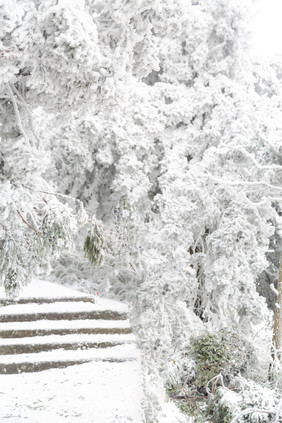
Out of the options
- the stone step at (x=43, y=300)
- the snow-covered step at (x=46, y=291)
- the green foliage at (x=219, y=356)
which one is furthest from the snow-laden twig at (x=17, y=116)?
the snow-covered step at (x=46, y=291)

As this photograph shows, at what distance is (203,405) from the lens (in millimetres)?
4418

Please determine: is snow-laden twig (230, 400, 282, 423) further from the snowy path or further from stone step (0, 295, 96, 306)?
stone step (0, 295, 96, 306)

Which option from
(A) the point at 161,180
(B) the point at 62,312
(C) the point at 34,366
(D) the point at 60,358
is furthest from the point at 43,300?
(A) the point at 161,180

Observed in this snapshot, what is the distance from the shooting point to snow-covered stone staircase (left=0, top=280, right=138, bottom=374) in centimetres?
724

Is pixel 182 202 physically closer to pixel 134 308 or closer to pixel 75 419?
pixel 134 308

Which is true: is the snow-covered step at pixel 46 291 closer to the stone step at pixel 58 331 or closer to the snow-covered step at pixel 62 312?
the snow-covered step at pixel 62 312

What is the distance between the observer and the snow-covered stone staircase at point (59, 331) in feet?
23.8

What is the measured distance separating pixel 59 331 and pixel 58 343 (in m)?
0.34

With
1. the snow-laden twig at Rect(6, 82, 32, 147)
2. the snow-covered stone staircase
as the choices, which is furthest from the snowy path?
the snow-laden twig at Rect(6, 82, 32, 147)

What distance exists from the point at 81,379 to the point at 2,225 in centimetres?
404

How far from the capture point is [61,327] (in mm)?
7883

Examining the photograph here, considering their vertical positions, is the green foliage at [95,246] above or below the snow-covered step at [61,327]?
above

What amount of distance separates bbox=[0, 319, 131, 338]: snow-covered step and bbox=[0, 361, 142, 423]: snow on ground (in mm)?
824

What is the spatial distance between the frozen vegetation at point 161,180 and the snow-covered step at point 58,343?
1.89ft
